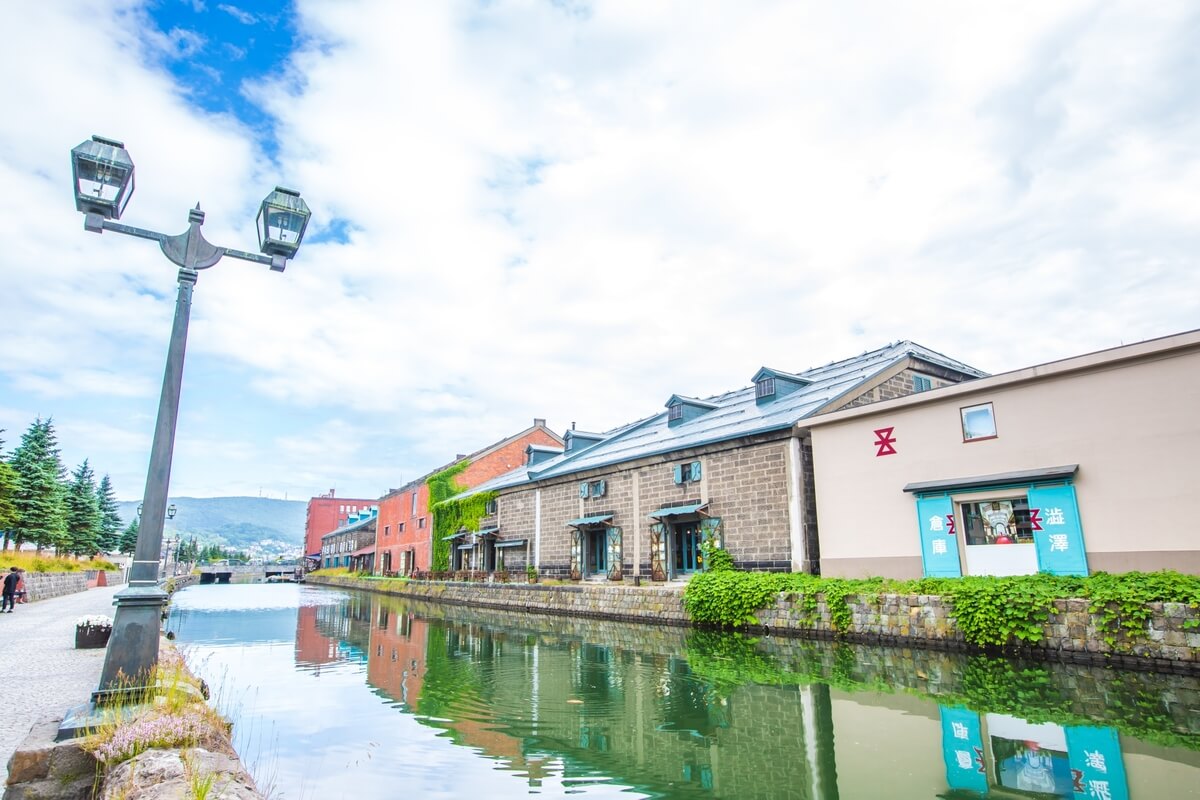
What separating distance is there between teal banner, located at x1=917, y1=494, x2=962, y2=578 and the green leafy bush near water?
0.82m

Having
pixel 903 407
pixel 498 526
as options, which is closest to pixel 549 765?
pixel 903 407

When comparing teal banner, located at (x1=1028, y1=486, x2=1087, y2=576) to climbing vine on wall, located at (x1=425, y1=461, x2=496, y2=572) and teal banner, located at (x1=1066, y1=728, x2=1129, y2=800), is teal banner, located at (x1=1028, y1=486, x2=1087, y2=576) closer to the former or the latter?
teal banner, located at (x1=1066, y1=728, x2=1129, y2=800)

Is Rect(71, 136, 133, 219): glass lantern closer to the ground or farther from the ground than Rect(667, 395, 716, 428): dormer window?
closer to the ground

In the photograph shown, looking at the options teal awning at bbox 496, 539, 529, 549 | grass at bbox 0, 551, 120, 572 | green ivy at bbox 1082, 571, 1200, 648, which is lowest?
green ivy at bbox 1082, 571, 1200, 648

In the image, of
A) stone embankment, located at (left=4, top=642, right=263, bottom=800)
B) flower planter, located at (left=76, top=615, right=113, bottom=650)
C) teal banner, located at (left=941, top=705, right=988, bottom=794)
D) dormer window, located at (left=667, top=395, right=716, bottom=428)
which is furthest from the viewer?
dormer window, located at (left=667, top=395, right=716, bottom=428)

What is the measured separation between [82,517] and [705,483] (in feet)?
132

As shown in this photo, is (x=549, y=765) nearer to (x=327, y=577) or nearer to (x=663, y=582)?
(x=663, y=582)

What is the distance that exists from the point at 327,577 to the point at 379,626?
3772 cm

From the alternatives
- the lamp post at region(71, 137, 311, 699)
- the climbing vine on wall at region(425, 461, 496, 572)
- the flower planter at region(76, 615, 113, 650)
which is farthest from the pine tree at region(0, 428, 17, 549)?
the lamp post at region(71, 137, 311, 699)

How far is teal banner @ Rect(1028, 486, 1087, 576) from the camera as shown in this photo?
11.5m

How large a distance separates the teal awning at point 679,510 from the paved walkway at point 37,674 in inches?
509

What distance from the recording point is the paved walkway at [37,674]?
18.2 ft

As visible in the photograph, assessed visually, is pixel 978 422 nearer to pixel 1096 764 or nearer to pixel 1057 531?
pixel 1057 531

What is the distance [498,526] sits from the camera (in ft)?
95.9
